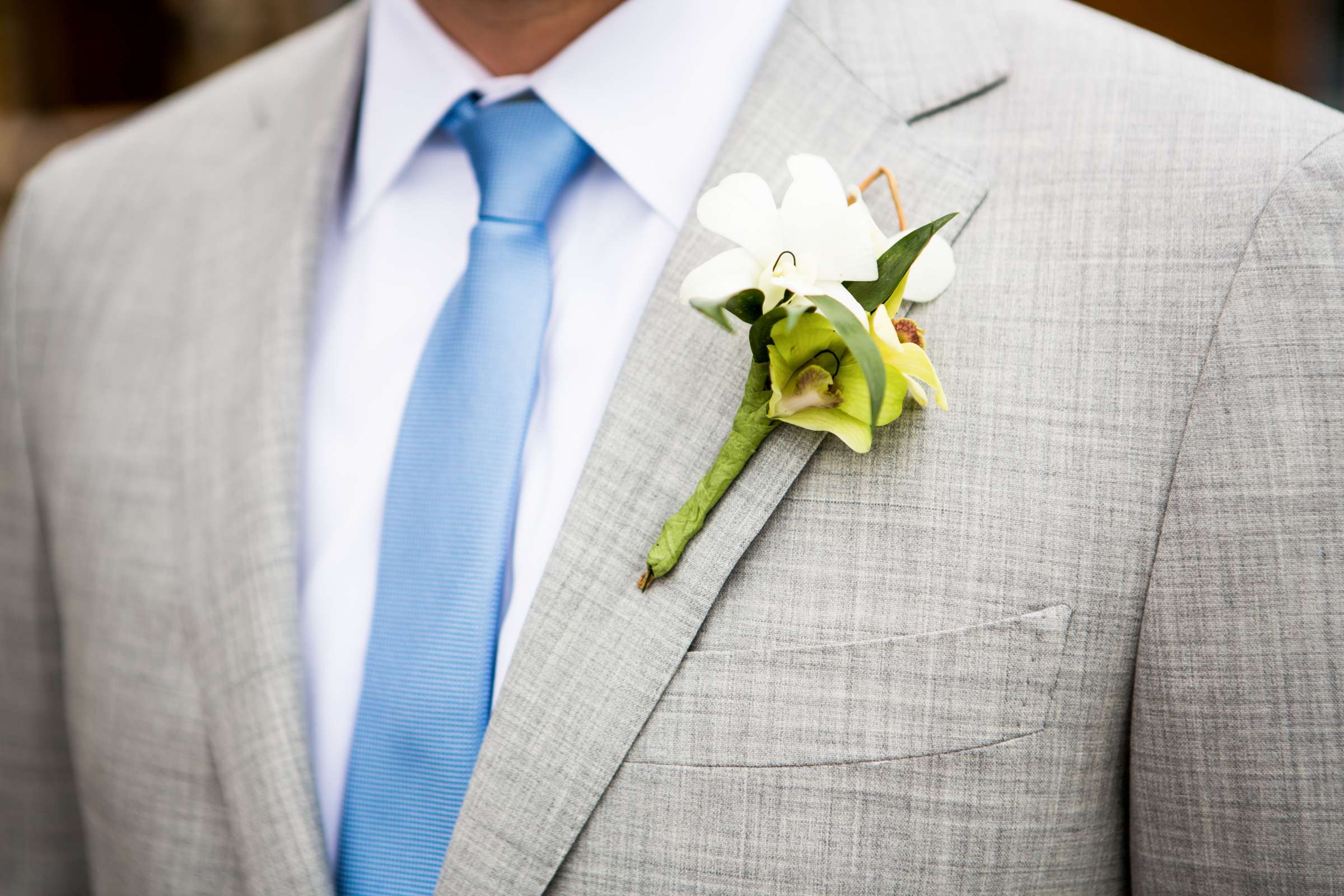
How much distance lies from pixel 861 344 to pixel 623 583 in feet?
0.92

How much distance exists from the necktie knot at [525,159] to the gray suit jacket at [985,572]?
0.58 feet

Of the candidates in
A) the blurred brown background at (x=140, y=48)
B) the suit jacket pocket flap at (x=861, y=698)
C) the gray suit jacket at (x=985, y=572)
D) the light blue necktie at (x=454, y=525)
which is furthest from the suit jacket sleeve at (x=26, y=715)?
the blurred brown background at (x=140, y=48)

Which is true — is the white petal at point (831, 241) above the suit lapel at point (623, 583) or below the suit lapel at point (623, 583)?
above

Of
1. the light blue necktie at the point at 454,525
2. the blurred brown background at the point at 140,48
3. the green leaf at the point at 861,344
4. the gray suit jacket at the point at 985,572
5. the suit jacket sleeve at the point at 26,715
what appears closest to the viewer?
the green leaf at the point at 861,344

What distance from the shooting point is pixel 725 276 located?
0.69m

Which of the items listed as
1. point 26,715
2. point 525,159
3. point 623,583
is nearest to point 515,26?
point 525,159

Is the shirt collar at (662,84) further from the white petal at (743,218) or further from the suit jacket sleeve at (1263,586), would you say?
the suit jacket sleeve at (1263,586)

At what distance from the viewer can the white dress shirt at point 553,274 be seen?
911 mm

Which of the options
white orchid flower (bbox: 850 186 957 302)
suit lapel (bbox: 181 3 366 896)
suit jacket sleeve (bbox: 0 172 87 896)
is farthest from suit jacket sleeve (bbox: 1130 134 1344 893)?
suit jacket sleeve (bbox: 0 172 87 896)

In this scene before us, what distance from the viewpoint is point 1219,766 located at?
735 millimetres

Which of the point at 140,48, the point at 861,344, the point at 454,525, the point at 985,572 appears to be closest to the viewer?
the point at 861,344

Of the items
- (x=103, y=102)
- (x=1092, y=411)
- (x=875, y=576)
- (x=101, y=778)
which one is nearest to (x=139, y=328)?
(x=101, y=778)

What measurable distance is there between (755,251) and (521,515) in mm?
339

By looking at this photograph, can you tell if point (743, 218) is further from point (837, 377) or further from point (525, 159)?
point (525, 159)
